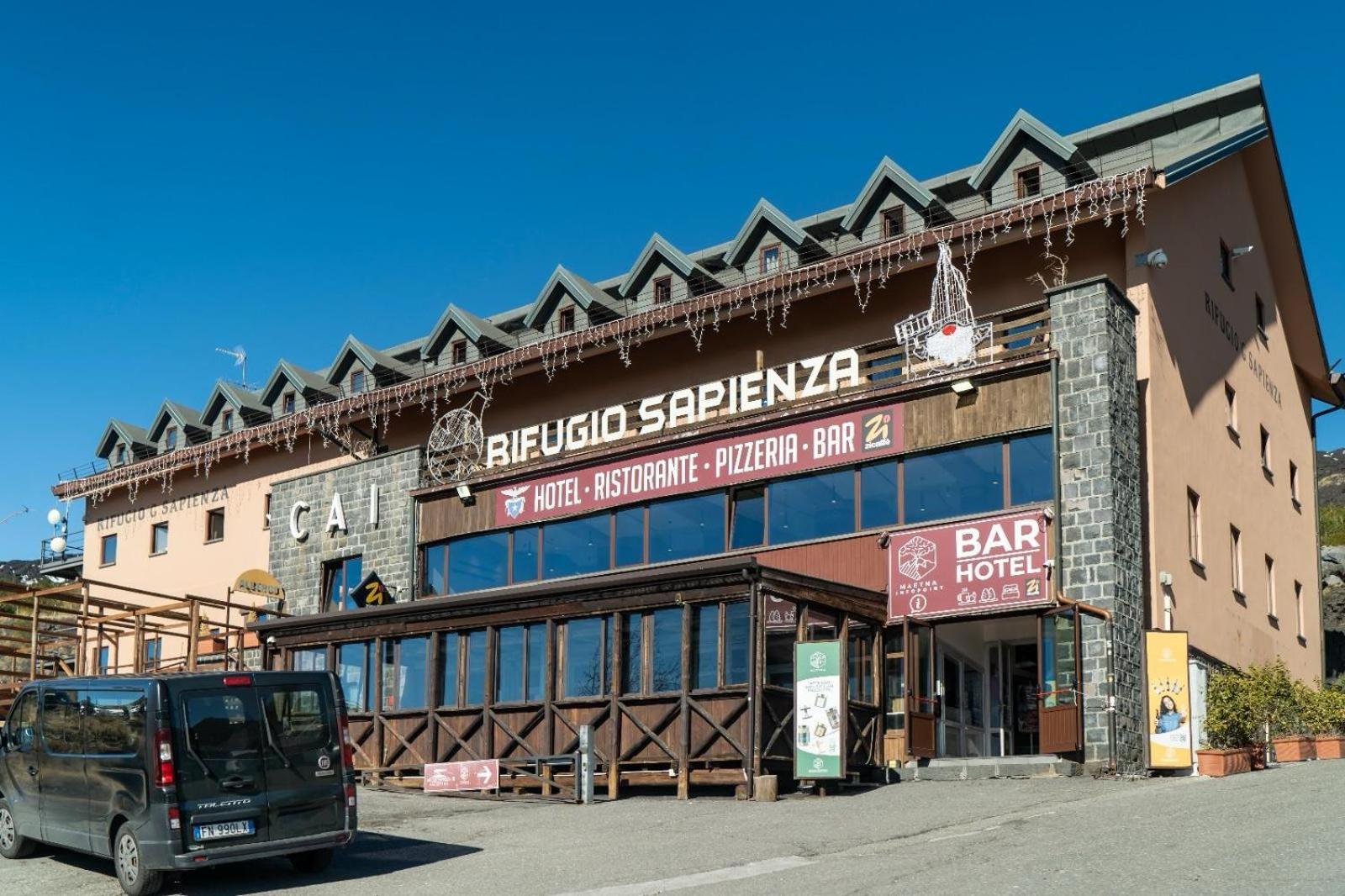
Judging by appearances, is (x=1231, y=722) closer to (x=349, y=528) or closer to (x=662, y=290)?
(x=662, y=290)

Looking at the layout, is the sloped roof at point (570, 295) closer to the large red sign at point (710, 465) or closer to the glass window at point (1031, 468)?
the large red sign at point (710, 465)

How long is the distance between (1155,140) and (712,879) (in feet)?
66.4

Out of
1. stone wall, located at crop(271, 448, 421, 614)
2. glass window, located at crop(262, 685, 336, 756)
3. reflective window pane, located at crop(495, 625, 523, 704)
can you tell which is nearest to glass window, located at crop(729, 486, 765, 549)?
reflective window pane, located at crop(495, 625, 523, 704)

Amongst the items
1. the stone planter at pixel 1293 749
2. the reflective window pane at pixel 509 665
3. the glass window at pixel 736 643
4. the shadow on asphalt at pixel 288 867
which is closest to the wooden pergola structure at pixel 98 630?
the reflective window pane at pixel 509 665

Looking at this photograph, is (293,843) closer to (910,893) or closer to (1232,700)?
(910,893)

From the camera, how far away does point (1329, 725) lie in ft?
76.8

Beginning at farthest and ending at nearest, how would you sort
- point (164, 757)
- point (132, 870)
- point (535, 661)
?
point (535, 661) < point (132, 870) < point (164, 757)

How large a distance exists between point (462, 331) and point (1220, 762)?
21.2 m

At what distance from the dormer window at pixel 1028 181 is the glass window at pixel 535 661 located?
11302 millimetres

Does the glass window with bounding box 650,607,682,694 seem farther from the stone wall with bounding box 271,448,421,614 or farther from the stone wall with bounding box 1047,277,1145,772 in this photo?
the stone wall with bounding box 271,448,421,614

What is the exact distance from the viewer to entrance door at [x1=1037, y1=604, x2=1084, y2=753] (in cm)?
2088

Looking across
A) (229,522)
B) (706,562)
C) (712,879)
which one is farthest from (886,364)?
(229,522)

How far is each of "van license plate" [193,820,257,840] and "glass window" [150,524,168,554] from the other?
30381mm

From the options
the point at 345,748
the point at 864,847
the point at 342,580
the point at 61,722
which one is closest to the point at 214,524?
the point at 342,580
